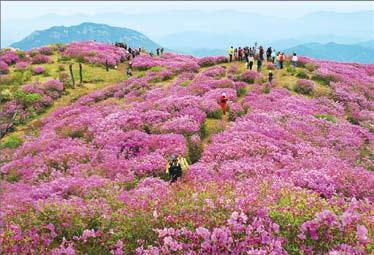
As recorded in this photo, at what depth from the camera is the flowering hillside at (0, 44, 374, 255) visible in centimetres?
1048

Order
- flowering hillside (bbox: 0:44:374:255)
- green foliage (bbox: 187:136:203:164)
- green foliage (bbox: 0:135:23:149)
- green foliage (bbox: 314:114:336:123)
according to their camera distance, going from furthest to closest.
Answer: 1. green foliage (bbox: 0:135:23:149)
2. green foliage (bbox: 314:114:336:123)
3. green foliage (bbox: 187:136:203:164)
4. flowering hillside (bbox: 0:44:374:255)

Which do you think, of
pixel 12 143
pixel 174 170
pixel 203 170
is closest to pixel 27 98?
pixel 12 143

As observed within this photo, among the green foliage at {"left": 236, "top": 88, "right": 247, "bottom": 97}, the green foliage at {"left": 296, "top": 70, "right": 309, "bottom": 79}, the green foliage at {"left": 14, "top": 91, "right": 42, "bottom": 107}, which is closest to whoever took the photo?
the green foliage at {"left": 236, "top": 88, "right": 247, "bottom": 97}

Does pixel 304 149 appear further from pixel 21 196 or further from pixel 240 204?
pixel 21 196

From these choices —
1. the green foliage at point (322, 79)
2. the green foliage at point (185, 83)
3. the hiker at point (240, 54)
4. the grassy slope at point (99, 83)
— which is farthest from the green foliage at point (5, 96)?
the green foliage at point (322, 79)

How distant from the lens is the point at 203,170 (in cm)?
1859

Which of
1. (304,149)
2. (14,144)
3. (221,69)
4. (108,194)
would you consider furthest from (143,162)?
(221,69)

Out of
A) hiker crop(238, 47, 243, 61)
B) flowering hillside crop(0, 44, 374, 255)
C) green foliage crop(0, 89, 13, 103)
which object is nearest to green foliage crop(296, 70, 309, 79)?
flowering hillside crop(0, 44, 374, 255)

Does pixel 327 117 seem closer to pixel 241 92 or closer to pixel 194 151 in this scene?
pixel 241 92

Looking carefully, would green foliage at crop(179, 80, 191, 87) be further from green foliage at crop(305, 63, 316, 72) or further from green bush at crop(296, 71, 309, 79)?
green foliage at crop(305, 63, 316, 72)

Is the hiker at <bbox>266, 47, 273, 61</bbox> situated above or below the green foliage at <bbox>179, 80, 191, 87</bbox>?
above

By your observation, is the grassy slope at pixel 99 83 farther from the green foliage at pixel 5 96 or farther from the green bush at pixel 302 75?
the green foliage at pixel 5 96

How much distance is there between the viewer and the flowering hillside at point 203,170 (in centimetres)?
1048

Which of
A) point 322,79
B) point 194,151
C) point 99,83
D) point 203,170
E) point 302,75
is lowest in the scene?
point 99,83
